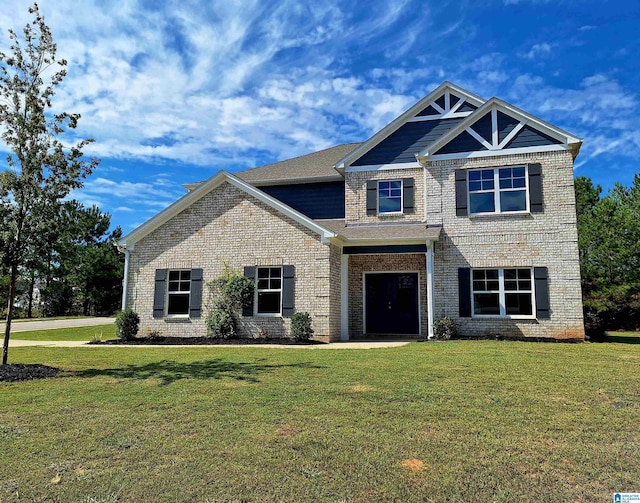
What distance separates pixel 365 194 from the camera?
17.2 meters

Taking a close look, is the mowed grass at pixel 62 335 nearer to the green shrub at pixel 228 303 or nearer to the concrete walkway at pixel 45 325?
the concrete walkway at pixel 45 325

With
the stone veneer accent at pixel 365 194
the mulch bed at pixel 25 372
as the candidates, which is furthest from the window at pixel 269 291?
the mulch bed at pixel 25 372

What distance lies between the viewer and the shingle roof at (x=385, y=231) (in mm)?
14750

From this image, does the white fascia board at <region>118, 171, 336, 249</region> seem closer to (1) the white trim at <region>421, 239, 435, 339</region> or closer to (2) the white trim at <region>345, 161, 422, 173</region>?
(2) the white trim at <region>345, 161, 422, 173</region>

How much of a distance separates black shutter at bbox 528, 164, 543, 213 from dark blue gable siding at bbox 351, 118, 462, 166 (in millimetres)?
3403

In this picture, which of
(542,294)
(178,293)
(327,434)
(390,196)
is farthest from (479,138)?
(327,434)

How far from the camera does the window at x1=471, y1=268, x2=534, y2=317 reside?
1480cm

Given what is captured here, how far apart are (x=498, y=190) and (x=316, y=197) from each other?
6.68 m

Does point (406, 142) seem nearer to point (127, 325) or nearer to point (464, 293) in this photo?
point (464, 293)

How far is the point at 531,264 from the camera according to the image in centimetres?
1474

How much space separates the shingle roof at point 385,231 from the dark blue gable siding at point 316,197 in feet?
2.30

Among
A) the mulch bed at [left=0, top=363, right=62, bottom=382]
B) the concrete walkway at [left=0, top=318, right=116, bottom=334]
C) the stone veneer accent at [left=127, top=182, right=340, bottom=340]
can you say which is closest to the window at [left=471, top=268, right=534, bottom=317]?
the stone veneer accent at [left=127, top=182, right=340, bottom=340]

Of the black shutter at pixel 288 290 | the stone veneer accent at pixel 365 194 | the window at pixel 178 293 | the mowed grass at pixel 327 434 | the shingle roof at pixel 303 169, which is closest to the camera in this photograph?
the mowed grass at pixel 327 434

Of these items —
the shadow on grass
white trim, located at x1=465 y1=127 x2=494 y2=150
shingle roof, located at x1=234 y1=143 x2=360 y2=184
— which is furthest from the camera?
shingle roof, located at x1=234 y1=143 x2=360 y2=184
